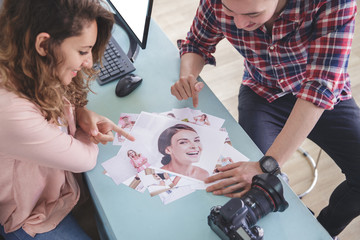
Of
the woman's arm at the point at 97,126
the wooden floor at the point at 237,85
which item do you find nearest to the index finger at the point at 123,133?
the woman's arm at the point at 97,126

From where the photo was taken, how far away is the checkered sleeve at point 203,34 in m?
1.29

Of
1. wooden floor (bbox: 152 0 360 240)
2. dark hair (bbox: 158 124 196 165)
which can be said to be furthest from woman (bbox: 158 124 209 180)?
wooden floor (bbox: 152 0 360 240)

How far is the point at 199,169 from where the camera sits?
1.05m

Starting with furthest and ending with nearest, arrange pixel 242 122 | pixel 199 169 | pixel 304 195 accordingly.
A: pixel 304 195, pixel 242 122, pixel 199 169

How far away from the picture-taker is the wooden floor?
182 centimetres

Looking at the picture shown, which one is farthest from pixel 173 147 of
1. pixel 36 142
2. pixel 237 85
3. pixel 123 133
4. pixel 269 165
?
pixel 237 85

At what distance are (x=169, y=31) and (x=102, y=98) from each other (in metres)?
1.54

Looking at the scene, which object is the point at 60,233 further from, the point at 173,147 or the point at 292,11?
the point at 292,11

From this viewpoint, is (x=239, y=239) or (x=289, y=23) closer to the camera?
(x=239, y=239)

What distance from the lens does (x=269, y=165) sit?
40.0 inches

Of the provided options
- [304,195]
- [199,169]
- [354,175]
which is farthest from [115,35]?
[304,195]

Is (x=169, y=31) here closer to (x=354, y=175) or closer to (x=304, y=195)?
(x=304, y=195)

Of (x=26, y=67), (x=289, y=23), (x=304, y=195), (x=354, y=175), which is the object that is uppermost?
(x=26, y=67)

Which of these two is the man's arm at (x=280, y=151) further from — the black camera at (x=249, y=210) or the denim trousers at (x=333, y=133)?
the denim trousers at (x=333, y=133)
